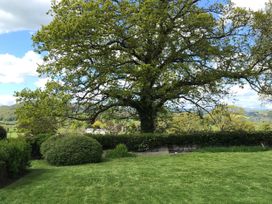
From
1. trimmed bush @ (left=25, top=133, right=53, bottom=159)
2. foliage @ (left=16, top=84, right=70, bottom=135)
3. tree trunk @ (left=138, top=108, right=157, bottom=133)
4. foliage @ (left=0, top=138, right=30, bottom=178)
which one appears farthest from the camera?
tree trunk @ (left=138, top=108, right=157, bottom=133)

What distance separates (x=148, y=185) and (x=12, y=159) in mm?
3719

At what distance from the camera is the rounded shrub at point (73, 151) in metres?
13.7

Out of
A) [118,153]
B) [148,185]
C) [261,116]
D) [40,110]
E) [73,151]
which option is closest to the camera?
[148,185]

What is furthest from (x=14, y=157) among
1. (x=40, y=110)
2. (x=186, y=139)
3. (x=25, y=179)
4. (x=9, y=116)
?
(x=9, y=116)

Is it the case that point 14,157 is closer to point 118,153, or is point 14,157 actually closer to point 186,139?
point 118,153

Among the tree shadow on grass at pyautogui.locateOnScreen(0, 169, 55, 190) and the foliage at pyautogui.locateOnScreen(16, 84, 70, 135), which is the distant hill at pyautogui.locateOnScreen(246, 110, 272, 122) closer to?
the foliage at pyautogui.locateOnScreen(16, 84, 70, 135)

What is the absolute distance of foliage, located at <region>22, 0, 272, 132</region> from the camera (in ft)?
61.9

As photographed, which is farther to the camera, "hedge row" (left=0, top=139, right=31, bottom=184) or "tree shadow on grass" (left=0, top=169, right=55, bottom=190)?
"hedge row" (left=0, top=139, right=31, bottom=184)

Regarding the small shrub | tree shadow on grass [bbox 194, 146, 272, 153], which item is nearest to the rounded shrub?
the small shrub

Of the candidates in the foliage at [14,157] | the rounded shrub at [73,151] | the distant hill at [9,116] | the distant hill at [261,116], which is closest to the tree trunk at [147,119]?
the rounded shrub at [73,151]

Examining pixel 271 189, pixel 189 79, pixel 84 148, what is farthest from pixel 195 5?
pixel 271 189

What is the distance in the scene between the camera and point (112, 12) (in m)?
18.8

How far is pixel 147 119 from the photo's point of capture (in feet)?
71.9

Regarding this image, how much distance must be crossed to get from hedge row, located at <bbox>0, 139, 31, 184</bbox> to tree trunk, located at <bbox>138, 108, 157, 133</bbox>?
11.3m
